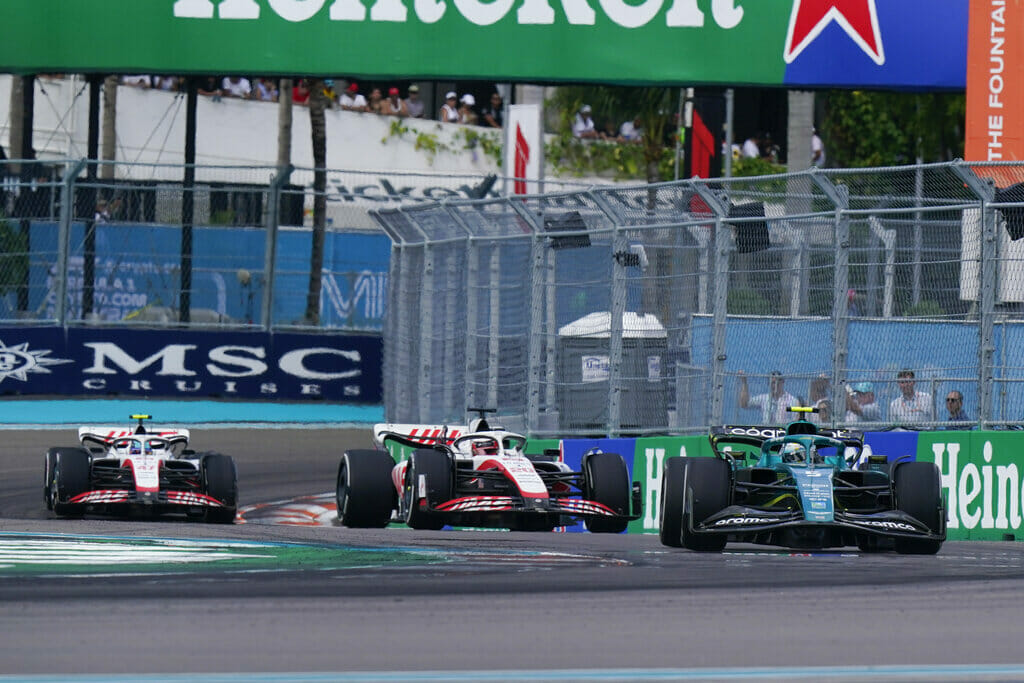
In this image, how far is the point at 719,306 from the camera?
13.5 meters

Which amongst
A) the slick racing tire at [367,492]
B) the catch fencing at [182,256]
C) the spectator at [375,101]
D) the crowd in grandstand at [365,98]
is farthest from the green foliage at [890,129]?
the slick racing tire at [367,492]

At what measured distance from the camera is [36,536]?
34.6 ft

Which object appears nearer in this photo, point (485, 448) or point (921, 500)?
point (921, 500)

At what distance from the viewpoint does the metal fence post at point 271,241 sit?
21.8 meters

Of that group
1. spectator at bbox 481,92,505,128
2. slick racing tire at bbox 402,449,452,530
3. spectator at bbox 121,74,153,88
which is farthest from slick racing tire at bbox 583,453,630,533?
spectator at bbox 481,92,505,128

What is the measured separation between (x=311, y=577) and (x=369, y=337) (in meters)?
13.7

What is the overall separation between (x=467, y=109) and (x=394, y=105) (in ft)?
5.03

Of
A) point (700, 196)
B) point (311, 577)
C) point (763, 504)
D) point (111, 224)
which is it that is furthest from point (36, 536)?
point (111, 224)

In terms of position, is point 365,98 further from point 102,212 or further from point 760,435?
point 760,435

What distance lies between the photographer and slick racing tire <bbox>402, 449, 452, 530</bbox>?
1219 cm

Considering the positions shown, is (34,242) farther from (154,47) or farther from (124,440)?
(124,440)

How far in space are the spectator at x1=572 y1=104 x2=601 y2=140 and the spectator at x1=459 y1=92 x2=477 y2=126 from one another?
206cm

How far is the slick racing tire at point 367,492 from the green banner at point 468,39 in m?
9.45

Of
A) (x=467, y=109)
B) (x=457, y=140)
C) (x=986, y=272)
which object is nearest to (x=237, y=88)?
(x=457, y=140)
